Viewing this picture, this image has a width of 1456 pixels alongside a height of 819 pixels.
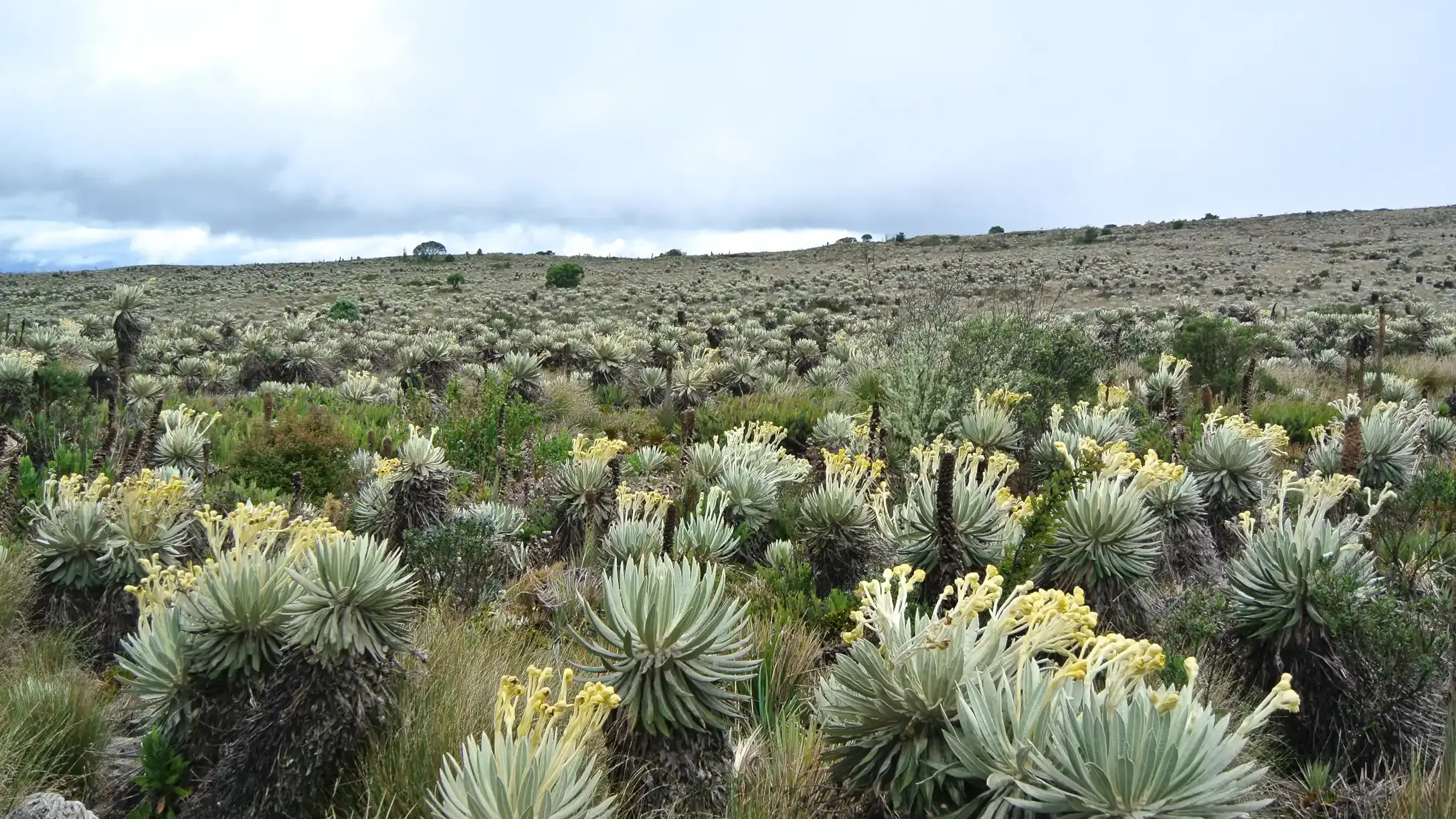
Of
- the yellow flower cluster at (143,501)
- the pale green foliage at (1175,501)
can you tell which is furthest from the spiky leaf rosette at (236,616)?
the pale green foliage at (1175,501)

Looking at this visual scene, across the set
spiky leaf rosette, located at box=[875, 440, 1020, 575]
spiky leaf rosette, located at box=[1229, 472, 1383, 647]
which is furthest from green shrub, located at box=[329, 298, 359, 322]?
spiky leaf rosette, located at box=[1229, 472, 1383, 647]

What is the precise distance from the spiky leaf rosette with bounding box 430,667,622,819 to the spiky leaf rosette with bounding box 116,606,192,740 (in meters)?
1.66

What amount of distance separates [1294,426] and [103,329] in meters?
26.2

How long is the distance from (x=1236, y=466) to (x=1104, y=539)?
102 inches

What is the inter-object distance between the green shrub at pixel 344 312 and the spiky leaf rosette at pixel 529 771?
2830cm

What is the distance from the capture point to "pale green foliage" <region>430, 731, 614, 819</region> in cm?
200

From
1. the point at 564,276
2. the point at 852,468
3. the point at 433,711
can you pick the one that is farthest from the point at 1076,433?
Result: the point at 564,276

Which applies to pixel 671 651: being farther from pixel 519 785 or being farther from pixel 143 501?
pixel 143 501

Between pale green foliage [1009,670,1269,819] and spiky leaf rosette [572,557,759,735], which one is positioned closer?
pale green foliage [1009,670,1269,819]

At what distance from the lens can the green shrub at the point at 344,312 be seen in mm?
27734

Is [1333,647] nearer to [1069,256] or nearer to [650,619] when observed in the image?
[650,619]

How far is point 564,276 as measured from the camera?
40562 millimetres

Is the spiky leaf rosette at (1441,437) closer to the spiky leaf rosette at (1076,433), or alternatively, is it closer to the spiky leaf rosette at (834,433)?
the spiky leaf rosette at (1076,433)

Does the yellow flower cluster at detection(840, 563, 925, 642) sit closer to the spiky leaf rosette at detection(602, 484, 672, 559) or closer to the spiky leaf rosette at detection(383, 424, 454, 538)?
the spiky leaf rosette at detection(602, 484, 672, 559)
